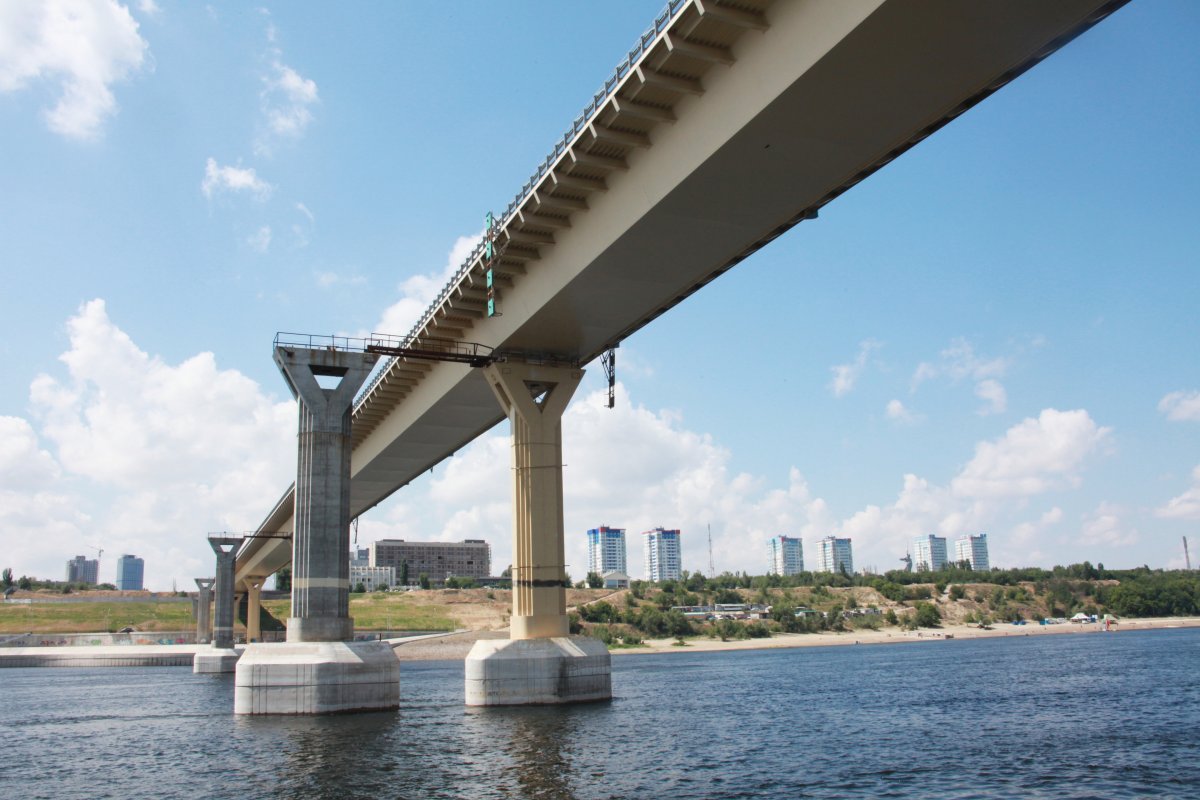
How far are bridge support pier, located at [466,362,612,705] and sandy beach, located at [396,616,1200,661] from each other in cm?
8949

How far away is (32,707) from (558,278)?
4520cm

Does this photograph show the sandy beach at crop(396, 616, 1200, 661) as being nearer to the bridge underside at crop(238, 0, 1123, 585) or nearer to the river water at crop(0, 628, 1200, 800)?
the river water at crop(0, 628, 1200, 800)

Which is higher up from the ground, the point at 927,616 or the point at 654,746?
the point at 654,746

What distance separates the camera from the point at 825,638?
163500mm

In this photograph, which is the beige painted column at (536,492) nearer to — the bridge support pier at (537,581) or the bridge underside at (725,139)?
the bridge support pier at (537,581)

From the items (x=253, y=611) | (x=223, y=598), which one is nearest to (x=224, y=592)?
(x=223, y=598)

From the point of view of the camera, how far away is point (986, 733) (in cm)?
3781

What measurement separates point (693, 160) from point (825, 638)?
14765 cm

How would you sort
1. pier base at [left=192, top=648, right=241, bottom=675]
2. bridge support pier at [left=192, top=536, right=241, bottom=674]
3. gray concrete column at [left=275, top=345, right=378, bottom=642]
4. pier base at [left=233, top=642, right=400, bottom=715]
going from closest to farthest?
pier base at [left=233, top=642, right=400, bottom=715] < gray concrete column at [left=275, top=345, right=378, bottom=642] < pier base at [left=192, top=648, right=241, bottom=675] < bridge support pier at [left=192, top=536, right=241, bottom=674]

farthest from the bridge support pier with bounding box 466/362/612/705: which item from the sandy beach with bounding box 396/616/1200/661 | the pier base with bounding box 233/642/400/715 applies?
the sandy beach with bounding box 396/616/1200/661

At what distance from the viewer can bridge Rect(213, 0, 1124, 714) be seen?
22203mm

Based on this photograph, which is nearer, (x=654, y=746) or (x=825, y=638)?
(x=654, y=746)

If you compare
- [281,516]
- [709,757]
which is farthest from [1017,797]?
[281,516]

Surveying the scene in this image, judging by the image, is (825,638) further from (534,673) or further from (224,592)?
Answer: (534,673)
